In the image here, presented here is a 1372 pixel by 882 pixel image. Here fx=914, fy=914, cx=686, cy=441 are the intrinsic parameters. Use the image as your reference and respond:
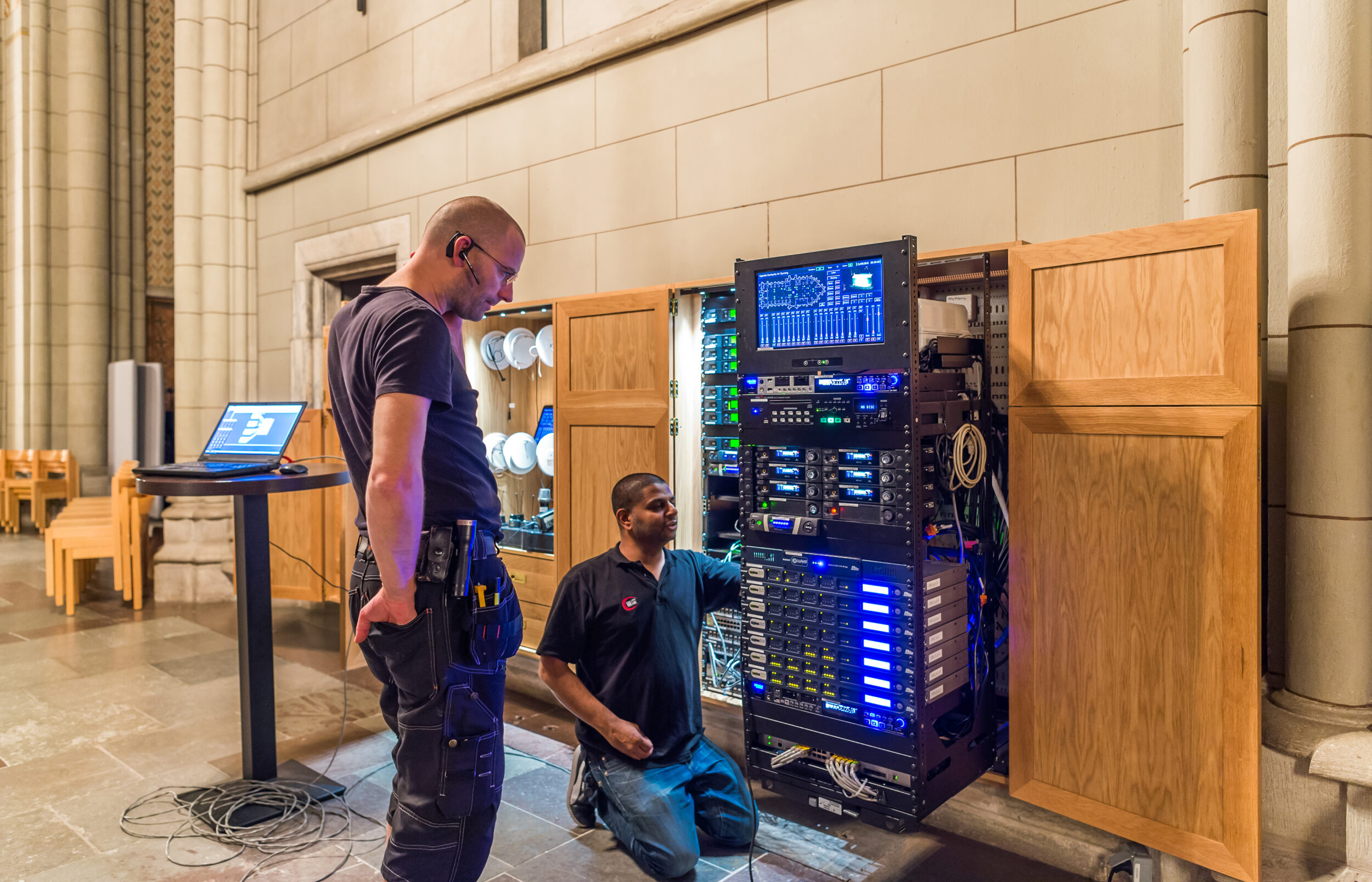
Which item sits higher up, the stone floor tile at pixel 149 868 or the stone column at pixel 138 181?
the stone column at pixel 138 181

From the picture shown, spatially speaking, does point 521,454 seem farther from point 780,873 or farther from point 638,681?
point 780,873

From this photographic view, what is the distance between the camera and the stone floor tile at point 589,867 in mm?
2680

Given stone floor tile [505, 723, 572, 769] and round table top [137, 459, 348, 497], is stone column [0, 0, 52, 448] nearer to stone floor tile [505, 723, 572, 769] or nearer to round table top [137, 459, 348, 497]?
round table top [137, 459, 348, 497]

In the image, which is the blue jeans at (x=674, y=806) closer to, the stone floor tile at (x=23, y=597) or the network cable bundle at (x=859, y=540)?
the network cable bundle at (x=859, y=540)

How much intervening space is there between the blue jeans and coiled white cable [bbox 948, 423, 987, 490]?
1162 mm

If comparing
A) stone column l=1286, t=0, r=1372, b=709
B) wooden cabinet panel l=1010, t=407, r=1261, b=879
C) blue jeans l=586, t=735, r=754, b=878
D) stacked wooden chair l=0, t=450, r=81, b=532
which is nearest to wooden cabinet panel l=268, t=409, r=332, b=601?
blue jeans l=586, t=735, r=754, b=878

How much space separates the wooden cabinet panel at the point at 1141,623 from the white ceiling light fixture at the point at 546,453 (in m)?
2.41

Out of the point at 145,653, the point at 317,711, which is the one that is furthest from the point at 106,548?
the point at 317,711

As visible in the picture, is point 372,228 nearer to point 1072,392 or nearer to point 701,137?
point 701,137

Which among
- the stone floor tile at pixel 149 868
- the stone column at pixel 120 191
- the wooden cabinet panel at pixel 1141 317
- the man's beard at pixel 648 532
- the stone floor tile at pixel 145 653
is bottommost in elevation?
the stone floor tile at pixel 149 868

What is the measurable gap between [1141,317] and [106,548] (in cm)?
659

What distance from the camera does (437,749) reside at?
1.96m

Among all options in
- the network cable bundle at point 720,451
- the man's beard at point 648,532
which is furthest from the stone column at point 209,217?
the man's beard at point 648,532

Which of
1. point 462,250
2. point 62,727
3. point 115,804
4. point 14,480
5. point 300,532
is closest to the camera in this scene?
Result: point 462,250
